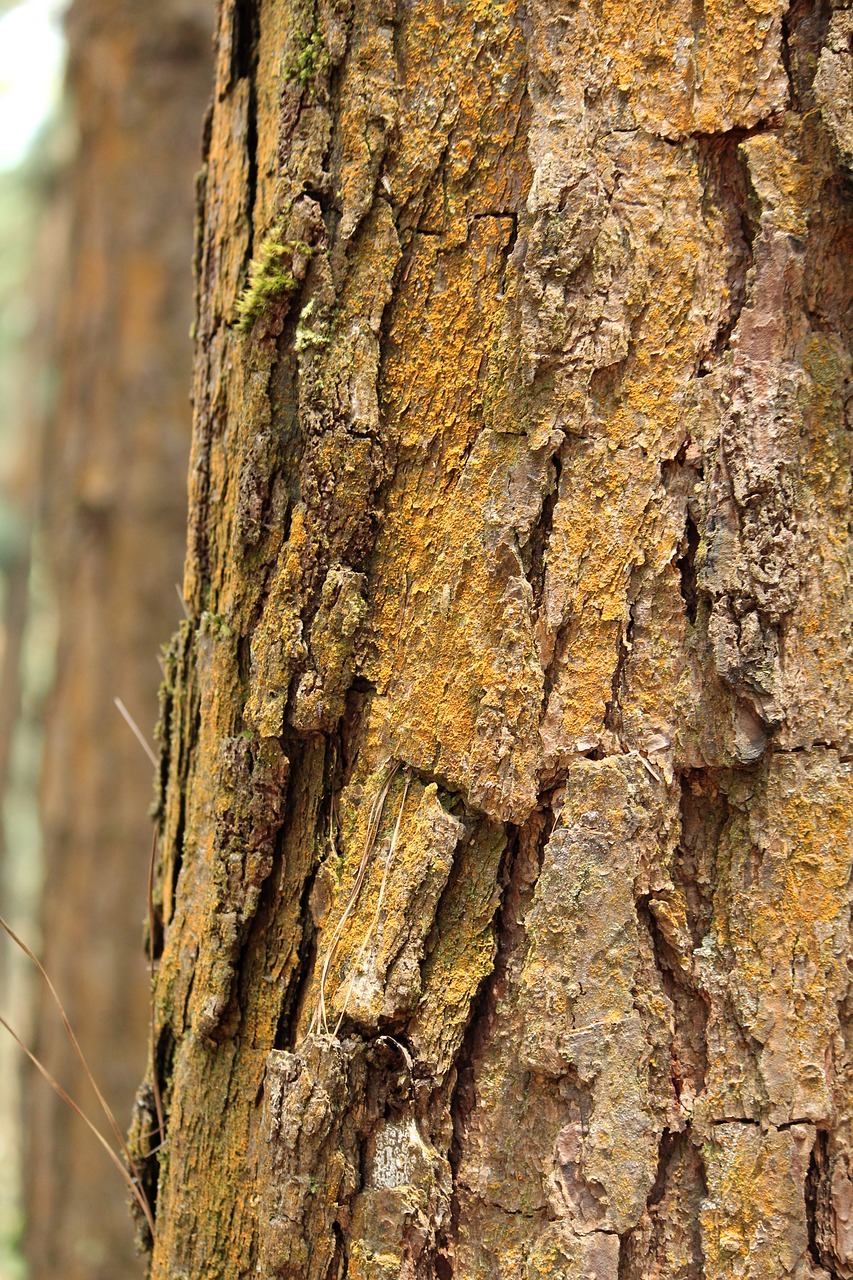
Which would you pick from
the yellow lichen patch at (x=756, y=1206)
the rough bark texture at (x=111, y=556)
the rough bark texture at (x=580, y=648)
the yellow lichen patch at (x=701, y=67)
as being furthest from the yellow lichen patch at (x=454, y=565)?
the rough bark texture at (x=111, y=556)

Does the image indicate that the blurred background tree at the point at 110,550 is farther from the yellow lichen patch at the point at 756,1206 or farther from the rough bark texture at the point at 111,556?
the yellow lichen patch at the point at 756,1206

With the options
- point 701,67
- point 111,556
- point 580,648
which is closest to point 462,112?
point 701,67

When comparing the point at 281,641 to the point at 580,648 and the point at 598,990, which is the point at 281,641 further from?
the point at 598,990

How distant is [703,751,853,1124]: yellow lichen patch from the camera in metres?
0.91

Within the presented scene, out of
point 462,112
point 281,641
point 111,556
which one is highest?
point 111,556

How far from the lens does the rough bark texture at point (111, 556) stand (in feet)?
10.8

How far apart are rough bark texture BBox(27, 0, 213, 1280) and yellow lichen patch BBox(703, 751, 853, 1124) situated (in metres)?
2.69

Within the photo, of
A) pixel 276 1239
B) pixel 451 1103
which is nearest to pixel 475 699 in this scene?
pixel 451 1103

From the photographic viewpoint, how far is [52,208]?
22.6ft

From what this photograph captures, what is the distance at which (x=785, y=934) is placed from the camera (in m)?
0.92

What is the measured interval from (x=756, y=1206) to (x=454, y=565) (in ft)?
2.13

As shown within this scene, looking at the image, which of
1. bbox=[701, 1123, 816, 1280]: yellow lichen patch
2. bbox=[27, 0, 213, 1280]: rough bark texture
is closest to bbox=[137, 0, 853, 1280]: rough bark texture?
bbox=[701, 1123, 816, 1280]: yellow lichen patch

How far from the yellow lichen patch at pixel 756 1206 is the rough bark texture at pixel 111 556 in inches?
106

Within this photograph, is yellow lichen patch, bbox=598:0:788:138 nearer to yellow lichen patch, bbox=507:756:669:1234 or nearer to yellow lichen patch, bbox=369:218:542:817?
yellow lichen patch, bbox=369:218:542:817
